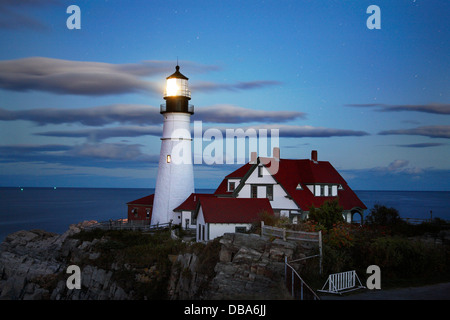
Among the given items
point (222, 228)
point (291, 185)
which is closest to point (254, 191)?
point (291, 185)

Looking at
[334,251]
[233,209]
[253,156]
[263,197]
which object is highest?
[253,156]

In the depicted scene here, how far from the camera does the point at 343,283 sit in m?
16.9

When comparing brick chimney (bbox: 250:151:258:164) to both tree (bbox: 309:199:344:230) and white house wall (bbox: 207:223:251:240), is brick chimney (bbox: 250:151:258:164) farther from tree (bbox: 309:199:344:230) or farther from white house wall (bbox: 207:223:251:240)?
tree (bbox: 309:199:344:230)

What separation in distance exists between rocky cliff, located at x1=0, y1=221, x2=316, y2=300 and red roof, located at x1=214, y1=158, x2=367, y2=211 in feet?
38.8

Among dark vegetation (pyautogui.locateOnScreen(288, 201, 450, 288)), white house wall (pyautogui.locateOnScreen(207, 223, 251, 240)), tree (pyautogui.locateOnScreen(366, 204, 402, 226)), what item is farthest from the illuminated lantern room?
dark vegetation (pyautogui.locateOnScreen(288, 201, 450, 288))

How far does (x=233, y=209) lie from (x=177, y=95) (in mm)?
12897

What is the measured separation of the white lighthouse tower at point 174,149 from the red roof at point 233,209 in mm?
7732

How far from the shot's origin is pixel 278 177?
3741 centimetres

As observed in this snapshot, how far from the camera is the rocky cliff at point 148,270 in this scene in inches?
734

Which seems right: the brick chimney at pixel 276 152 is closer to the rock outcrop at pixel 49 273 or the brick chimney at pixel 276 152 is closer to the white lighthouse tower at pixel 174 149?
the white lighthouse tower at pixel 174 149

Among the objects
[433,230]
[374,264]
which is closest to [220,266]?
[374,264]

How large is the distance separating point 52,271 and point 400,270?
84.3 feet

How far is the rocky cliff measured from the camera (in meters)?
18.6

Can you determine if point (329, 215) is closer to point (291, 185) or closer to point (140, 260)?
point (140, 260)
